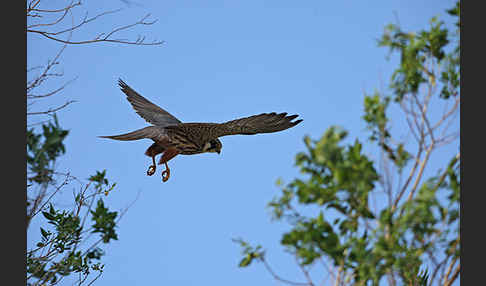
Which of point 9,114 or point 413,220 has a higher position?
point 9,114

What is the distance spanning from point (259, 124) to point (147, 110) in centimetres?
62

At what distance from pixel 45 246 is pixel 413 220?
1.52m

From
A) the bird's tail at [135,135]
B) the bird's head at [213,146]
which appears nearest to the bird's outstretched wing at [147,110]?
the bird's head at [213,146]

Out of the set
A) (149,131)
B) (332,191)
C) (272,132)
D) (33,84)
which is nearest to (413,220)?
(332,191)

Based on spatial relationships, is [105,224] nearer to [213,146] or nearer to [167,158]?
[167,158]

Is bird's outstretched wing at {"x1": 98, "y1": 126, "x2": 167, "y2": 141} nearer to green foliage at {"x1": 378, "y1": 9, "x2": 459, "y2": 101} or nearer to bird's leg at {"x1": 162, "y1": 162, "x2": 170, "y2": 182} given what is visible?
bird's leg at {"x1": 162, "y1": 162, "x2": 170, "y2": 182}

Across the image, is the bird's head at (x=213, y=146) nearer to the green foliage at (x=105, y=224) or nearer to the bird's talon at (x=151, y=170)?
the bird's talon at (x=151, y=170)

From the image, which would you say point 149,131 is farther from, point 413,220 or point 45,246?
point 413,220

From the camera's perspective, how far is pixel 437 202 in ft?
5.12

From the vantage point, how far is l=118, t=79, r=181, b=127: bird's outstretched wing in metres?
2.81

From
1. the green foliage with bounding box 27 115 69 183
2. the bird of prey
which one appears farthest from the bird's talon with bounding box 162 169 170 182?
the green foliage with bounding box 27 115 69 183

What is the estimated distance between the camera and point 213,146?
2633 mm

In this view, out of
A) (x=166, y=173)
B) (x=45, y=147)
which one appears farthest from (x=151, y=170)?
(x=45, y=147)

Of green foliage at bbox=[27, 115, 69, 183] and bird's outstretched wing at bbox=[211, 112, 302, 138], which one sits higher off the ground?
bird's outstretched wing at bbox=[211, 112, 302, 138]
